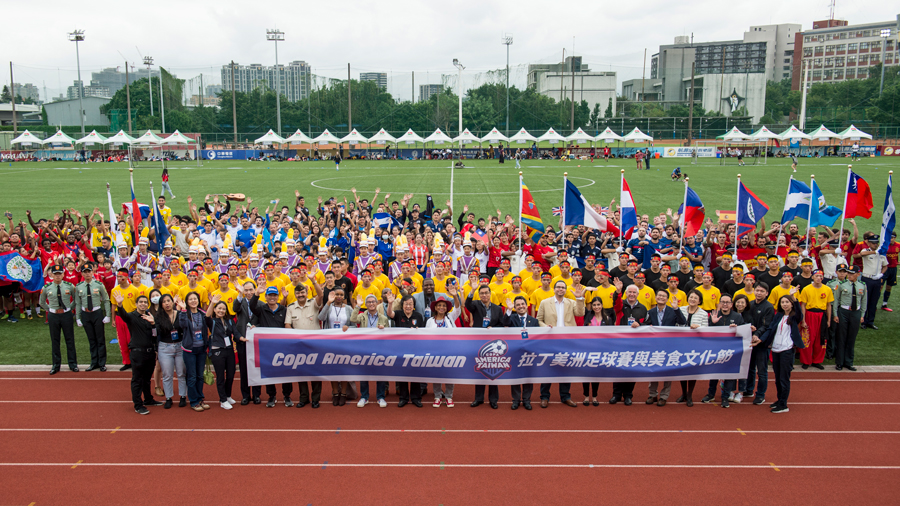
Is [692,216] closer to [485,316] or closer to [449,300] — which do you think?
[485,316]

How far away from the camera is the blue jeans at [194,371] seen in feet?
26.7

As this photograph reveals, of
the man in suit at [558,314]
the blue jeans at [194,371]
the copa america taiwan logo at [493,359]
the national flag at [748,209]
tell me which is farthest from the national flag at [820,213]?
the blue jeans at [194,371]

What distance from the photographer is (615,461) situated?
7051mm

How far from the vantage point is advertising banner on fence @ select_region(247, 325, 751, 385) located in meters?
8.21

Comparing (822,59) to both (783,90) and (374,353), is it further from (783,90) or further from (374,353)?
(374,353)

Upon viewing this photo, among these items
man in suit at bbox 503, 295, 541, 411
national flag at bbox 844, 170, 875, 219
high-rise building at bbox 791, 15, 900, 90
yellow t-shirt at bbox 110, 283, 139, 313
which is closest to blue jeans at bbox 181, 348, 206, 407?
A: yellow t-shirt at bbox 110, 283, 139, 313

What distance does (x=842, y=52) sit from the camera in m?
142

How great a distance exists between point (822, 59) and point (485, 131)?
107 metres

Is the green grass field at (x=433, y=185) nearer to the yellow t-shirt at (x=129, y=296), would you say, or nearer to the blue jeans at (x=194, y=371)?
the yellow t-shirt at (x=129, y=296)

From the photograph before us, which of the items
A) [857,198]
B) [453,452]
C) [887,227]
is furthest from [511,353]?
[857,198]

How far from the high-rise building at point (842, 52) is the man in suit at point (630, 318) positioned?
152m

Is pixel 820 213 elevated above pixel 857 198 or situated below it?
below

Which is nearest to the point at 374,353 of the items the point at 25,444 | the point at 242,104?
the point at 25,444

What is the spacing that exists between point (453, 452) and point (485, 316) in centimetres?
195
